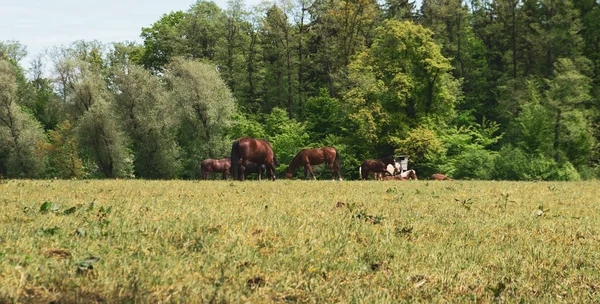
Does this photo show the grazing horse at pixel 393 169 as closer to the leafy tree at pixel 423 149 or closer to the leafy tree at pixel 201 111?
the leafy tree at pixel 423 149

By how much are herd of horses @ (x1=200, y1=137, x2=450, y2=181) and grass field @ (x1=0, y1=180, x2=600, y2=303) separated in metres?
16.2

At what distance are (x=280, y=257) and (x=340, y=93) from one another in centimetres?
5356

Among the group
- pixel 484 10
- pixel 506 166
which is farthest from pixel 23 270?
pixel 484 10

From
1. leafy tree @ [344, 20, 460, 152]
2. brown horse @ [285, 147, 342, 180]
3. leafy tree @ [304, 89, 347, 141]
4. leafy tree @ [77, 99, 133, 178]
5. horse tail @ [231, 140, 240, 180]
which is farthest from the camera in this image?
leafy tree @ [304, 89, 347, 141]

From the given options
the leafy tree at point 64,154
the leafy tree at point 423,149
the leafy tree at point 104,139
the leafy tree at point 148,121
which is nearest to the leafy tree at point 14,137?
the leafy tree at point 64,154

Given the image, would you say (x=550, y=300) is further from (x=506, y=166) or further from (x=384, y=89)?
(x=384, y=89)

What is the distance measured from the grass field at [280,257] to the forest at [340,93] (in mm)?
37235

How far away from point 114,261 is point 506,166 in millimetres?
42009

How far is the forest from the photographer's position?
51844mm

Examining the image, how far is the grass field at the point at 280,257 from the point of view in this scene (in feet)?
13.7

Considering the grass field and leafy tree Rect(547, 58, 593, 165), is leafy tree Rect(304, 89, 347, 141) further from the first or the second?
the grass field

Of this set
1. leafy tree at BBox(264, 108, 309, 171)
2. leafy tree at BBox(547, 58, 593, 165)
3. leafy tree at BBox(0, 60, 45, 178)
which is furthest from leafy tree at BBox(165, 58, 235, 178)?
leafy tree at BBox(547, 58, 593, 165)

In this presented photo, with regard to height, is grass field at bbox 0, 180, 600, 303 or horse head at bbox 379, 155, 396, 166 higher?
grass field at bbox 0, 180, 600, 303

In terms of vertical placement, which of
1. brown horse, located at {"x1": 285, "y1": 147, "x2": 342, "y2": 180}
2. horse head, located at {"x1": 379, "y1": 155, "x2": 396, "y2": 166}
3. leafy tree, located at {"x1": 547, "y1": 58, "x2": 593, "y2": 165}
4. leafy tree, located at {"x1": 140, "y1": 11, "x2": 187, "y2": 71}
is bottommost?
horse head, located at {"x1": 379, "y1": 155, "x2": 396, "y2": 166}
